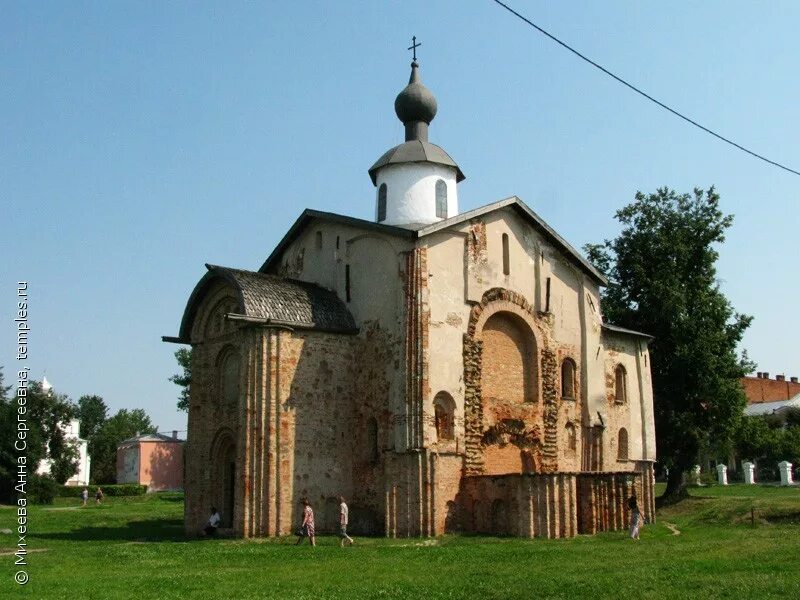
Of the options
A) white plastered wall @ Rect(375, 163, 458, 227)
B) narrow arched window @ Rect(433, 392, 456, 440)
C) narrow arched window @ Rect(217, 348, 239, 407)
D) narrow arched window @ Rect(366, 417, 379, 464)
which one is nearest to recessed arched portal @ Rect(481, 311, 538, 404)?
narrow arched window @ Rect(433, 392, 456, 440)

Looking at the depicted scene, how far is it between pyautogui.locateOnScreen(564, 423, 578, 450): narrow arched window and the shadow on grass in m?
10.9

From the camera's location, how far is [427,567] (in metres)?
15.4

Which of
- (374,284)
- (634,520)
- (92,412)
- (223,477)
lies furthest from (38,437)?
(92,412)

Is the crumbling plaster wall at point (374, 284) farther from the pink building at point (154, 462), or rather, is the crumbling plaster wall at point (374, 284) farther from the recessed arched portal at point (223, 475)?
the pink building at point (154, 462)

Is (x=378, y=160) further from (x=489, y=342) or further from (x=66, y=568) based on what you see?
(x=66, y=568)

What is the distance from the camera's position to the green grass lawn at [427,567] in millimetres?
12594

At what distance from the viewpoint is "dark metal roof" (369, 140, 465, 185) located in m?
27.8

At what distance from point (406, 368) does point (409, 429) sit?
5.01 feet

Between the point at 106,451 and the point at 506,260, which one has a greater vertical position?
the point at 506,260

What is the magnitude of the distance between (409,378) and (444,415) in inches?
57.2

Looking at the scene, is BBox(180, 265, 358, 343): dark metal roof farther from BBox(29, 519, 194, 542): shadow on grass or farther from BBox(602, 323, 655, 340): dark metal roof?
BBox(602, 323, 655, 340): dark metal roof

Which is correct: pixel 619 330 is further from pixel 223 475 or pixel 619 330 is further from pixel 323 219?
pixel 223 475

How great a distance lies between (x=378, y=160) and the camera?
28.5 meters

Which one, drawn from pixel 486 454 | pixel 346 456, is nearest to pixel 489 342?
pixel 486 454
